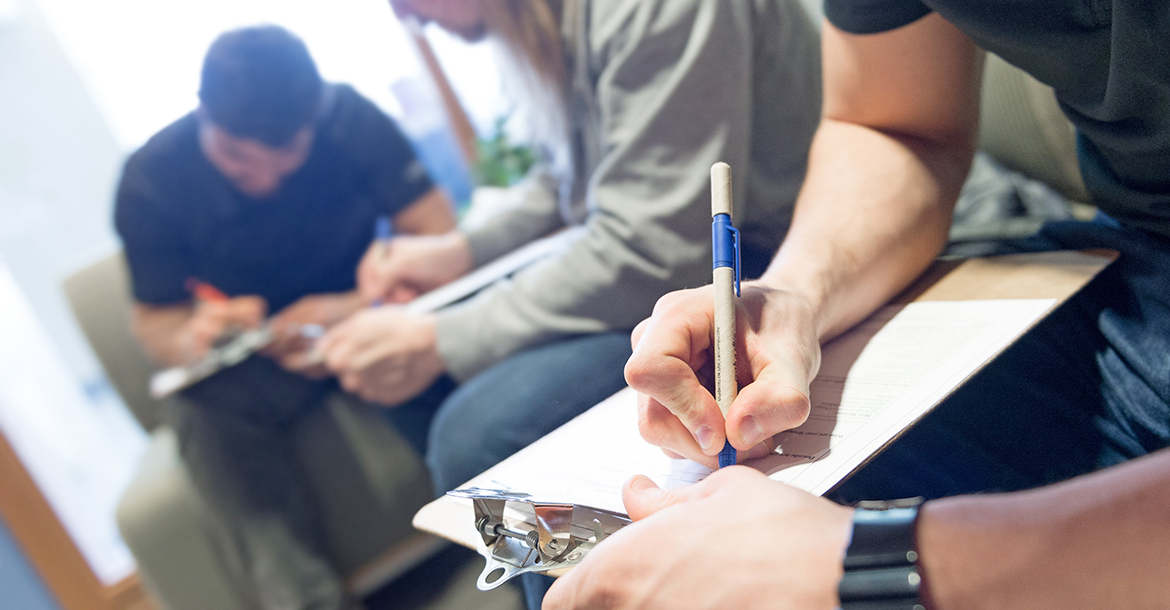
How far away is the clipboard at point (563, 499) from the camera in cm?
25

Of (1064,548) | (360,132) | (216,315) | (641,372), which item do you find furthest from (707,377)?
(216,315)

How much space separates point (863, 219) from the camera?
43 cm

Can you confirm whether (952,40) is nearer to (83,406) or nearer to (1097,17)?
(1097,17)

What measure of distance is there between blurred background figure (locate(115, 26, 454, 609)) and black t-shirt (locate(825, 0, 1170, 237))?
0.70 m

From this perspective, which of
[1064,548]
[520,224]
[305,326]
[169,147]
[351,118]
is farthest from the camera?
[520,224]

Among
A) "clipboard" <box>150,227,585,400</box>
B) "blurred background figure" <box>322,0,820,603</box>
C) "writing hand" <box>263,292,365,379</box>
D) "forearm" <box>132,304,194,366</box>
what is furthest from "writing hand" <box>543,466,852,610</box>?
"forearm" <box>132,304,194,366</box>

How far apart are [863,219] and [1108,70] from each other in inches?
6.0

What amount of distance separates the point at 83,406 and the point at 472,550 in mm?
1160

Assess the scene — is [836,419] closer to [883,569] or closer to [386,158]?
[883,569]

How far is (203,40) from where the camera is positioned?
2.03ft

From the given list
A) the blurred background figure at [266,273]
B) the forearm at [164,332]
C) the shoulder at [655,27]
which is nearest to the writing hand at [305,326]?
the blurred background figure at [266,273]

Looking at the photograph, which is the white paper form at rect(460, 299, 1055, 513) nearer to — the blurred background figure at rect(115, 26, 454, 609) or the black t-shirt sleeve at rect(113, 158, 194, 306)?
the blurred background figure at rect(115, 26, 454, 609)

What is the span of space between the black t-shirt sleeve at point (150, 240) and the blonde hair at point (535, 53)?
0.50m

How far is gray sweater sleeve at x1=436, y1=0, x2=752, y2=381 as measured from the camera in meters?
0.49
